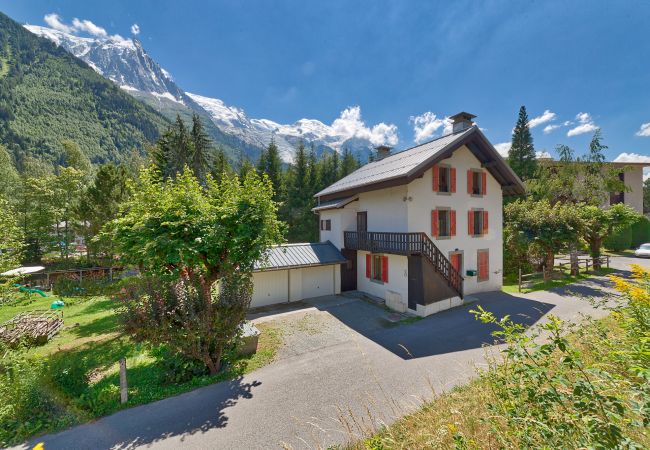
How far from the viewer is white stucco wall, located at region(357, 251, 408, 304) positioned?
1420 cm

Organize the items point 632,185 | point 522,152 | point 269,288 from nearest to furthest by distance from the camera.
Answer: point 269,288
point 632,185
point 522,152

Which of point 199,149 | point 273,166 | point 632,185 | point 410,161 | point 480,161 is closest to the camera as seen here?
point 410,161

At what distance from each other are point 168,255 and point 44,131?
6392 inches

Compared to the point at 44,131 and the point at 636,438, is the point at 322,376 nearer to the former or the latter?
the point at 636,438

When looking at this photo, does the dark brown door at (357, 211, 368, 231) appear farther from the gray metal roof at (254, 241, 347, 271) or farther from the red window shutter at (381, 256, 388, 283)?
the red window shutter at (381, 256, 388, 283)

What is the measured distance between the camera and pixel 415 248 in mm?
13203

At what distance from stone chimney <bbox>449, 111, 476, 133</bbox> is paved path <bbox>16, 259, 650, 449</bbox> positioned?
1192 cm

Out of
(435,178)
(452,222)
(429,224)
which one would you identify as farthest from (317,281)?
(435,178)

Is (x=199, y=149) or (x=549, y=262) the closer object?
(x=549, y=262)

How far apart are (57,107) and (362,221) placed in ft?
619

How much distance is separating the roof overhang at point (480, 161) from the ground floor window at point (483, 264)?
17.1 feet

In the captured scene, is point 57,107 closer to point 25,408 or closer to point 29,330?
point 29,330

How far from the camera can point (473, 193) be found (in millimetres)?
16828

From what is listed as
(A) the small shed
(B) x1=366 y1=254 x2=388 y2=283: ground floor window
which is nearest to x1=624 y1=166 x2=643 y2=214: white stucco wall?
(B) x1=366 y1=254 x2=388 y2=283: ground floor window
